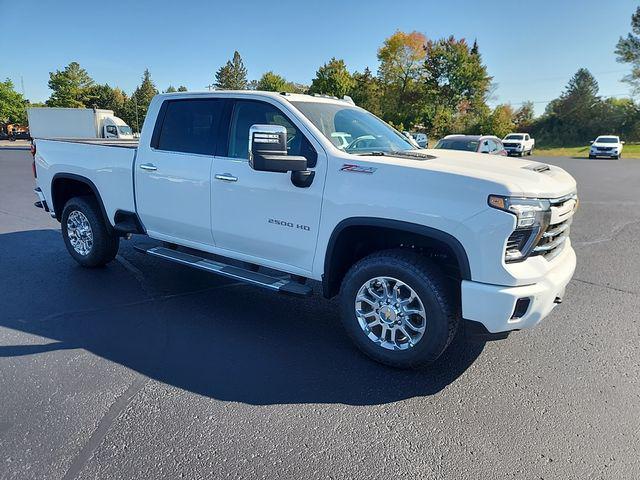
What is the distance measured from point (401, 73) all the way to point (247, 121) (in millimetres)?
67611

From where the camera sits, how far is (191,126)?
4.46 metres

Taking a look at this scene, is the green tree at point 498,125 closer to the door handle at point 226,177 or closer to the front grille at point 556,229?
the front grille at point 556,229

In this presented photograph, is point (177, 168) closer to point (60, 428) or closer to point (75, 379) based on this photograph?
point (75, 379)

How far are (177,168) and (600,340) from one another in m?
4.15

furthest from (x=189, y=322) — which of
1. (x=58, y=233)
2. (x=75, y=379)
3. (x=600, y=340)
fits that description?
(x=58, y=233)

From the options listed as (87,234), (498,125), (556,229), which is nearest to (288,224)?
(556,229)

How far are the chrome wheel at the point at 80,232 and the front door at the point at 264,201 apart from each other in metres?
2.16

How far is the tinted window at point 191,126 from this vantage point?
14.1 ft

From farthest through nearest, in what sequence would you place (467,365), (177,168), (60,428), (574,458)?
(177,168)
(467,365)
(60,428)
(574,458)

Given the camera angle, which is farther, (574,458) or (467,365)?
(467,365)

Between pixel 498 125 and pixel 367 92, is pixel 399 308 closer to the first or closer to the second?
pixel 498 125

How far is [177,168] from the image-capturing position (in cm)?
439

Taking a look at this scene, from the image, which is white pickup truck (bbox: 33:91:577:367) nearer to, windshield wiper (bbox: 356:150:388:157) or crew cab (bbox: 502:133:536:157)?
windshield wiper (bbox: 356:150:388:157)

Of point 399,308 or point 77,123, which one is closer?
point 399,308
